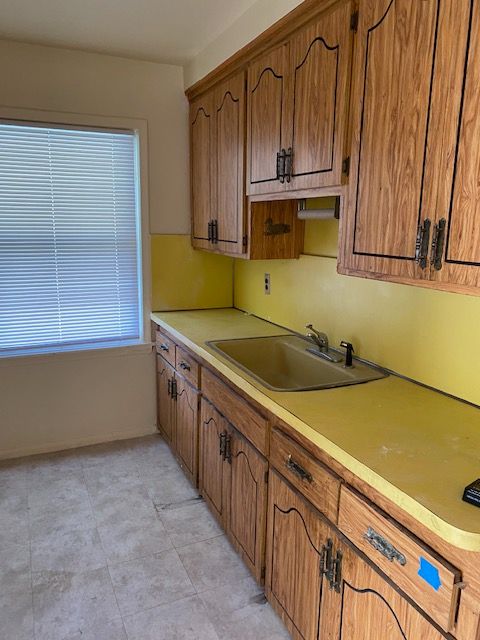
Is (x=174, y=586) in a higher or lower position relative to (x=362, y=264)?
lower

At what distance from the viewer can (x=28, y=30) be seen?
97.0 inches

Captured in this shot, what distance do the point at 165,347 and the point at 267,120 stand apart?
5.04 feet

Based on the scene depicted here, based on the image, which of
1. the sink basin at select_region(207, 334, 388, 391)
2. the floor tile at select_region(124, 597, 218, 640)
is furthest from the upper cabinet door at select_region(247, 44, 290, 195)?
the floor tile at select_region(124, 597, 218, 640)

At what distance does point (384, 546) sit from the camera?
1175 millimetres

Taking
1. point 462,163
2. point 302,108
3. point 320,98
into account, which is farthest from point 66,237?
point 462,163

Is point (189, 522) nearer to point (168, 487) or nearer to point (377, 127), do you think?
point (168, 487)

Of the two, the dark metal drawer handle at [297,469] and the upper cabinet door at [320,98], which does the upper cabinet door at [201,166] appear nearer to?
the upper cabinet door at [320,98]

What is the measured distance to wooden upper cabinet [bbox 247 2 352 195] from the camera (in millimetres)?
1646

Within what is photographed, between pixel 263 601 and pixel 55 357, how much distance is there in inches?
76.1

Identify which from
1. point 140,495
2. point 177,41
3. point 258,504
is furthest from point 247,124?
point 140,495

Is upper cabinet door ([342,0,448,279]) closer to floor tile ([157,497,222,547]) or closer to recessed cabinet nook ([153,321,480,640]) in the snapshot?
recessed cabinet nook ([153,321,480,640])

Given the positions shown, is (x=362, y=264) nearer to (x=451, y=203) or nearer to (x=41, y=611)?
(x=451, y=203)

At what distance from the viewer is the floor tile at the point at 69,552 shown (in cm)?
210

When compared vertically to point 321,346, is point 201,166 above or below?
above
